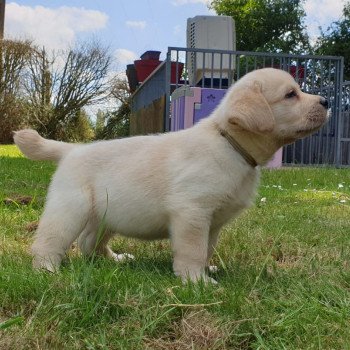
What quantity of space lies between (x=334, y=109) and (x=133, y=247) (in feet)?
26.3

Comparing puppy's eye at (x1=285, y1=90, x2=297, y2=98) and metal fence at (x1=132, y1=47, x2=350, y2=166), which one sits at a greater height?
metal fence at (x1=132, y1=47, x2=350, y2=166)

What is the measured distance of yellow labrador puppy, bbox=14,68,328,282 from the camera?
88.7 inches

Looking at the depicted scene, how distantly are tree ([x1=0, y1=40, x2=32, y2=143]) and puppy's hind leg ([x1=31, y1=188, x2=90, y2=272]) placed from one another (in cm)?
1450

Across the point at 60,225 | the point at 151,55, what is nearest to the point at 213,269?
the point at 60,225

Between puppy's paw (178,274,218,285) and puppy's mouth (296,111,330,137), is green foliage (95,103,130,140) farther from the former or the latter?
puppy's paw (178,274,218,285)

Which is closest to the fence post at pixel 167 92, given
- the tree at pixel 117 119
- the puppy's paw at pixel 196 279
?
the puppy's paw at pixel 196 279

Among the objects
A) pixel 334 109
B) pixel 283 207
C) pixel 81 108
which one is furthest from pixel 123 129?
pixel 283 207

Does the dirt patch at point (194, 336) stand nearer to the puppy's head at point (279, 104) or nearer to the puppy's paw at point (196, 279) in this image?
the puppy's paw at point (196, 279)

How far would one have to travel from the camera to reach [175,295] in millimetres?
1730

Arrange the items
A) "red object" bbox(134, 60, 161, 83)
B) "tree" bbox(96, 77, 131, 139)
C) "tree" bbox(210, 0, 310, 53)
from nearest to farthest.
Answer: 1. "red object" bbox(134, 60, 161, 83)
2. "tree" bbox(96, 77, 131, 139)
3. "tree" bbox(210, 0, 310, 53)

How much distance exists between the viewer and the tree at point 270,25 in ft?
69.5

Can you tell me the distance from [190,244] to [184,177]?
28 cm

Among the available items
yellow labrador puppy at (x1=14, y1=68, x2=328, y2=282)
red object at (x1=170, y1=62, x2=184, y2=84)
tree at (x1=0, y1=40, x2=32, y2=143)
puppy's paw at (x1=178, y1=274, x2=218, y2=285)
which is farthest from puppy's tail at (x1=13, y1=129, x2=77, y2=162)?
tree at (x1=0, y1=40, x2=32, y2=143)

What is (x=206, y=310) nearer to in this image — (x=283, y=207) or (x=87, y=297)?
(x=87, y=297)
